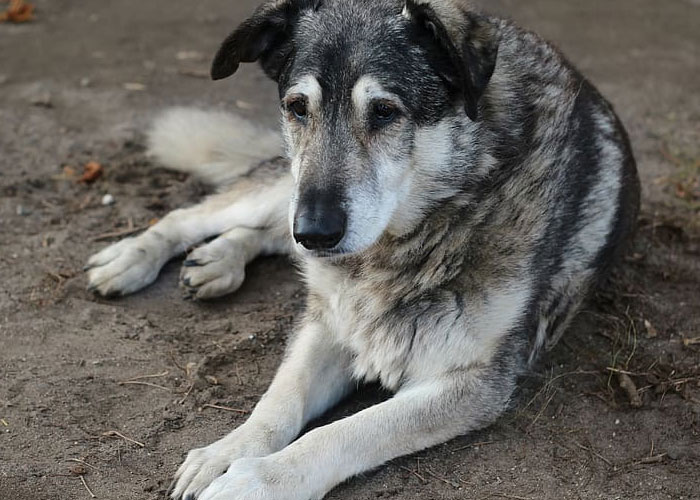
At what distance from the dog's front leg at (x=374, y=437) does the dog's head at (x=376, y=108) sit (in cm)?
59

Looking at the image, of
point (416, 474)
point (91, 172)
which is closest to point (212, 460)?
point (416, 474)

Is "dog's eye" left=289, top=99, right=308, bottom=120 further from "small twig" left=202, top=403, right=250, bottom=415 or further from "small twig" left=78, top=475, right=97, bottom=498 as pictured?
"small twig" left=78, top=475, right=97, bottom=498

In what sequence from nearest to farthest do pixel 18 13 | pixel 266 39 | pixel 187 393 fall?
pixel 266 39
pixel 187 393
pixel 18 13

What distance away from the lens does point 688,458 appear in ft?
10.9

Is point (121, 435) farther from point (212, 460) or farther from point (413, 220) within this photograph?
point (413, 220)

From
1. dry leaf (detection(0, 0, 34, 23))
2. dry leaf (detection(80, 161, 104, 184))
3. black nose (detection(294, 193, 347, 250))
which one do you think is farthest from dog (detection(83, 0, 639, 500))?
dry leaf (detection(0, 0, 34, 23))

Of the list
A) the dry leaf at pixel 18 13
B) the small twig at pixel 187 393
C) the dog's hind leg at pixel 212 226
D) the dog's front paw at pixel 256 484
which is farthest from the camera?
the dry leaf at pixel 18 13

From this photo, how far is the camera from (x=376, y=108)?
312 cm

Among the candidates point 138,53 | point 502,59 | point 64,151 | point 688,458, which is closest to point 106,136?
point 64,151

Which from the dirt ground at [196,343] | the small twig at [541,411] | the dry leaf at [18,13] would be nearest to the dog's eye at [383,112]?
the dirt ground at [196,343]

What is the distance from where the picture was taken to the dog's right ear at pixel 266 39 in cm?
337

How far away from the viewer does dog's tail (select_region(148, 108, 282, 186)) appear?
5.04 m

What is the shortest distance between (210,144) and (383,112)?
2.19 m

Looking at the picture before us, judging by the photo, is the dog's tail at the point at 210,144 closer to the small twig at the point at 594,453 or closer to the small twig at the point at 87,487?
the small twig at the point at 87,487
